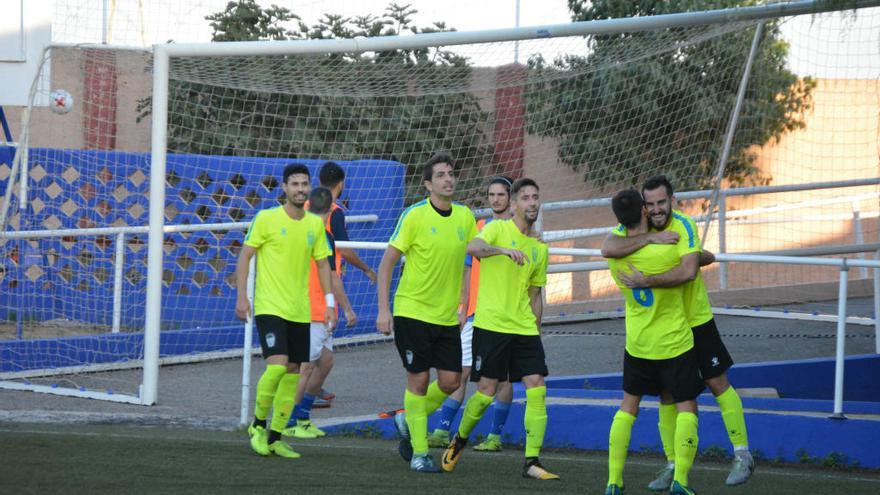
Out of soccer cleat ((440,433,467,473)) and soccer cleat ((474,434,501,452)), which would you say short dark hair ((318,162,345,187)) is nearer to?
soccer cleat ((474,434,501,452))

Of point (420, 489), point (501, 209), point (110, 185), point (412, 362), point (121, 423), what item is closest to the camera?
point (420, 489)

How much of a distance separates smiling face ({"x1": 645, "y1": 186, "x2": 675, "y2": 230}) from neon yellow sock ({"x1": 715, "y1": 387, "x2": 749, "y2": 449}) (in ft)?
3.66

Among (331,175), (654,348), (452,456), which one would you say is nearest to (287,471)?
(452,456)

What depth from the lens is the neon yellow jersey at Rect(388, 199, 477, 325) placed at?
24.7 ft

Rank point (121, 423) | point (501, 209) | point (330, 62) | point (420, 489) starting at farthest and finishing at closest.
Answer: point (330, 62) → point (121, 423) → point (501, 209) → point (420, 489)

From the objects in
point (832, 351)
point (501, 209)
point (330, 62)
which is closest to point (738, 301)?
point (832, 351)

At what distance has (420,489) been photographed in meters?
6.70

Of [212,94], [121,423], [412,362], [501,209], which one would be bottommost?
[121,423]

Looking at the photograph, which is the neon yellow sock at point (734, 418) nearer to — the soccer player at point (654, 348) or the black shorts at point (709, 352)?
the black shorts at point (709, 352)

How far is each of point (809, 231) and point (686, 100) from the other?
5293 millimetres

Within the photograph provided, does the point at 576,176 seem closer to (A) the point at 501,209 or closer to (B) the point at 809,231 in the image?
(A) the point at 501,209

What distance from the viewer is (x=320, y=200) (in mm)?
9023

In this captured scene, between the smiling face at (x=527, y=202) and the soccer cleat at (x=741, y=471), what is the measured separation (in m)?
1.91

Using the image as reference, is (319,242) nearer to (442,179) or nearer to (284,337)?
(284,337)
